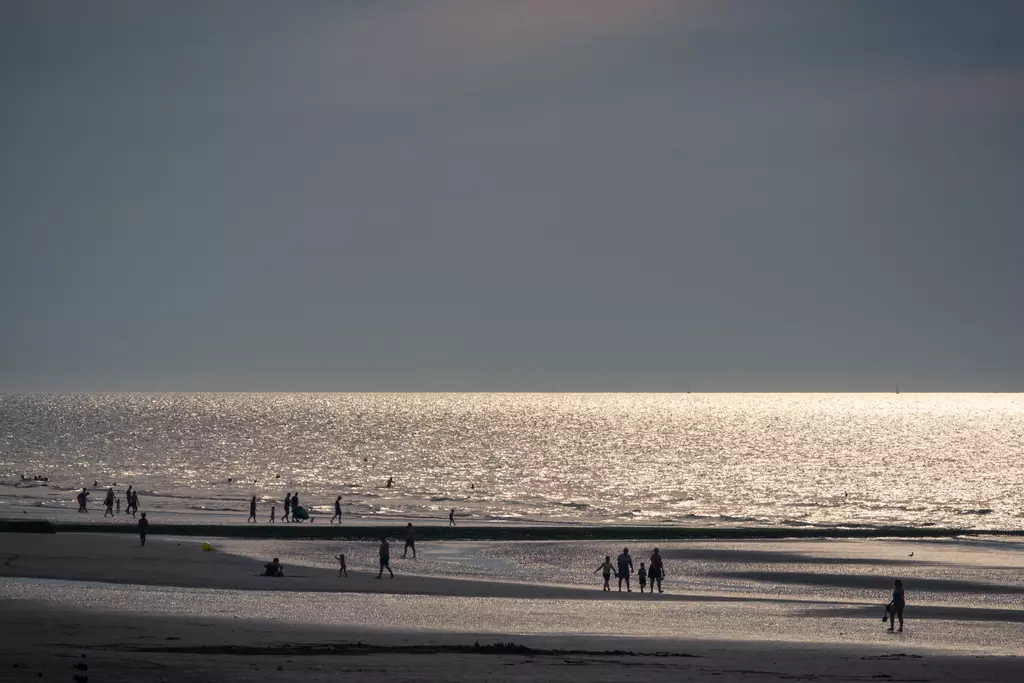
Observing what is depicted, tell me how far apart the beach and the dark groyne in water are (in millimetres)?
1580

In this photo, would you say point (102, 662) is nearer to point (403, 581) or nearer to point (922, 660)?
point (922, 660)

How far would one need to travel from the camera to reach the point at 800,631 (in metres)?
31.4

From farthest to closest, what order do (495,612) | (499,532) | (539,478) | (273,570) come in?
(539,478), (499,532), (273,570), (495,612)

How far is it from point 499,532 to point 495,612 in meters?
26.0

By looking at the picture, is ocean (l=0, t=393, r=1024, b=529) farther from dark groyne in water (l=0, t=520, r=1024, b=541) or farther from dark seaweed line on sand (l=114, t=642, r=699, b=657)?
dark seaweed line on sand (l=114, t=642, r=699, b=657)

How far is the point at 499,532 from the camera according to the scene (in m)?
59.6

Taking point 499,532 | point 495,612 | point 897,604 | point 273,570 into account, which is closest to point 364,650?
point 495,612

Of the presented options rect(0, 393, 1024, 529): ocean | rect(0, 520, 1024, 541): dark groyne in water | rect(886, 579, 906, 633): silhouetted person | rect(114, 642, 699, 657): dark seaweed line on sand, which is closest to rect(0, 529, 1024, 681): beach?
rect(114, 642, 699, 657): dark seaweed line on sand

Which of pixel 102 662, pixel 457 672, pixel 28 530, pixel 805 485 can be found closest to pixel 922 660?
pixel 457 672

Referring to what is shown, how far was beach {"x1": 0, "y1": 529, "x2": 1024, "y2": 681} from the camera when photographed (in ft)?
75.5

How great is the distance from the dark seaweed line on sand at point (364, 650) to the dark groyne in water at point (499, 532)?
31.0 metres

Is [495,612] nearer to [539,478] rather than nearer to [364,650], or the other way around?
[364,650]

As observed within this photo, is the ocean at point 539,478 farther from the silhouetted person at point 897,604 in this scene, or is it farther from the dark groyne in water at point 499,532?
the silhouetted person at point 897,604

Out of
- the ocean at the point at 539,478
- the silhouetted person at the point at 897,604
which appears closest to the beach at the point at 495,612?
the silhouetted person at the point at 897,604
